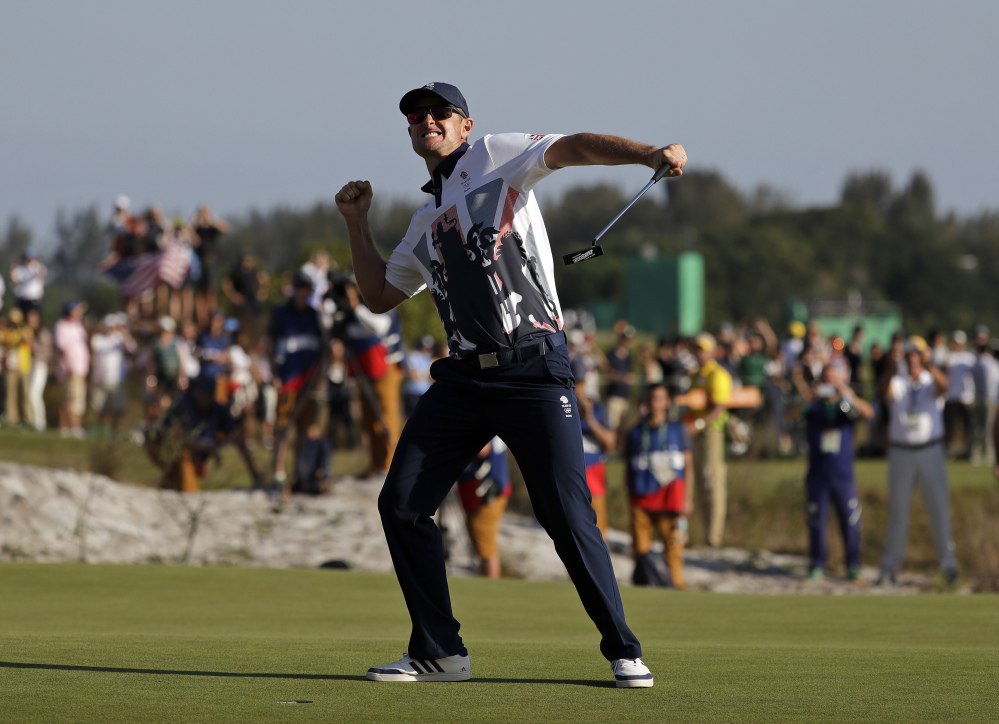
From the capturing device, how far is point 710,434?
16.3 meters

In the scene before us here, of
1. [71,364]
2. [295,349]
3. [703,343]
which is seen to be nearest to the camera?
[295,349]

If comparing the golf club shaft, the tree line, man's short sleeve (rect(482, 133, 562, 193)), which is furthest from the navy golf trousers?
the tree line

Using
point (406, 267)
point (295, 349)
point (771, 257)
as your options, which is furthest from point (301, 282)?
point (771, 257)

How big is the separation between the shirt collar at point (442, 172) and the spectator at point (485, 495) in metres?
7.31

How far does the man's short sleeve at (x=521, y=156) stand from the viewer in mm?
5004

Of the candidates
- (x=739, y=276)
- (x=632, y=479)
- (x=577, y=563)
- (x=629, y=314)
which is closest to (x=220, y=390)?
(x=632, y=479)

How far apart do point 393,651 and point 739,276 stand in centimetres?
10557

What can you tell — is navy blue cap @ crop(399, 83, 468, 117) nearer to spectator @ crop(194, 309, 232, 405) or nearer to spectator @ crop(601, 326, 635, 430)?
spectator @ crop(194, 309, 232, 405)

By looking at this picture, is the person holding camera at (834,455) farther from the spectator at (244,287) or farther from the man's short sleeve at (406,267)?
the spectator at (244,287)

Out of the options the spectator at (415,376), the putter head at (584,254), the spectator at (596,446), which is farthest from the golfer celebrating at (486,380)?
the spectator at (415,376)

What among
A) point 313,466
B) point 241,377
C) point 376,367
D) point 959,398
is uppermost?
point 376,367

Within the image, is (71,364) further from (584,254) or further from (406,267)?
(584,254)

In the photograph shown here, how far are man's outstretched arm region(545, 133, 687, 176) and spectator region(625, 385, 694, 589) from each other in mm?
8032

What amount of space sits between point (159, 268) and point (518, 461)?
18907 millimetres
